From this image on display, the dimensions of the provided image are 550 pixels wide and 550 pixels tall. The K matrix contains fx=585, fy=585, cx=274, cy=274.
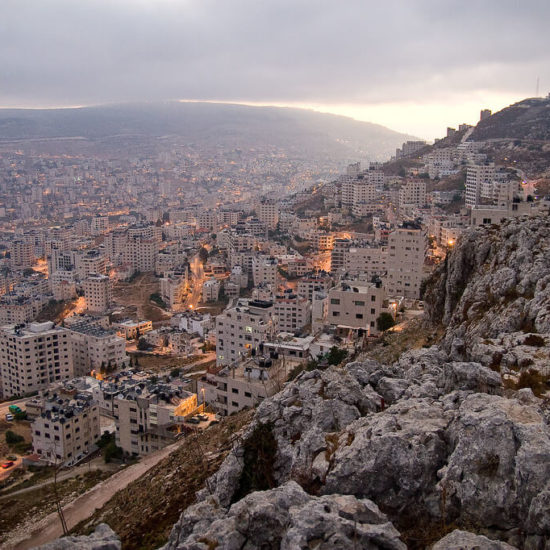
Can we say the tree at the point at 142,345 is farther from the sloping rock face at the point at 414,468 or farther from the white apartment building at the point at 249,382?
the sloping rock face at the point at 414,468

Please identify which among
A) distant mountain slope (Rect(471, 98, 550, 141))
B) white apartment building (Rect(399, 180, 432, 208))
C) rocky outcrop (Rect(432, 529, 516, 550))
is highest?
distant mountain slope (Rect(471, 98, 550, 141))

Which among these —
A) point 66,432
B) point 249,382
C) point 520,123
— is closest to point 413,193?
point 520,123

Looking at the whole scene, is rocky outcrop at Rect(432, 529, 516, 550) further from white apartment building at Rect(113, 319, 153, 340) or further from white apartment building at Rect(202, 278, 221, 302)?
white apartment building at Rect(202, 278, 221, 302)

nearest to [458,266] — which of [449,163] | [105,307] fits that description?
[105,307]

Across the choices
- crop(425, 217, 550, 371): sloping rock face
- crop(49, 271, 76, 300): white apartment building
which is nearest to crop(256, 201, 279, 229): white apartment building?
crop(49, 271, 76, 300): white apartment building

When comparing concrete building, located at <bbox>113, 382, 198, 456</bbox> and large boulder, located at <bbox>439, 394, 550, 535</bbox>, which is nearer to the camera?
large boulder, located at <bbox>439, 394, 550, 535</bbox>

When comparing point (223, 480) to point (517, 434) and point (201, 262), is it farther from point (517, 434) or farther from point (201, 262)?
point (201, 262)

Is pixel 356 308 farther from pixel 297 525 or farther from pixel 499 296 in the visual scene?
pixel 297 525

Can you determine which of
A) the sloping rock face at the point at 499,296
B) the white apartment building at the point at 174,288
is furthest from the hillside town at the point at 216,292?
the sloping rock face at the point at 499,296
